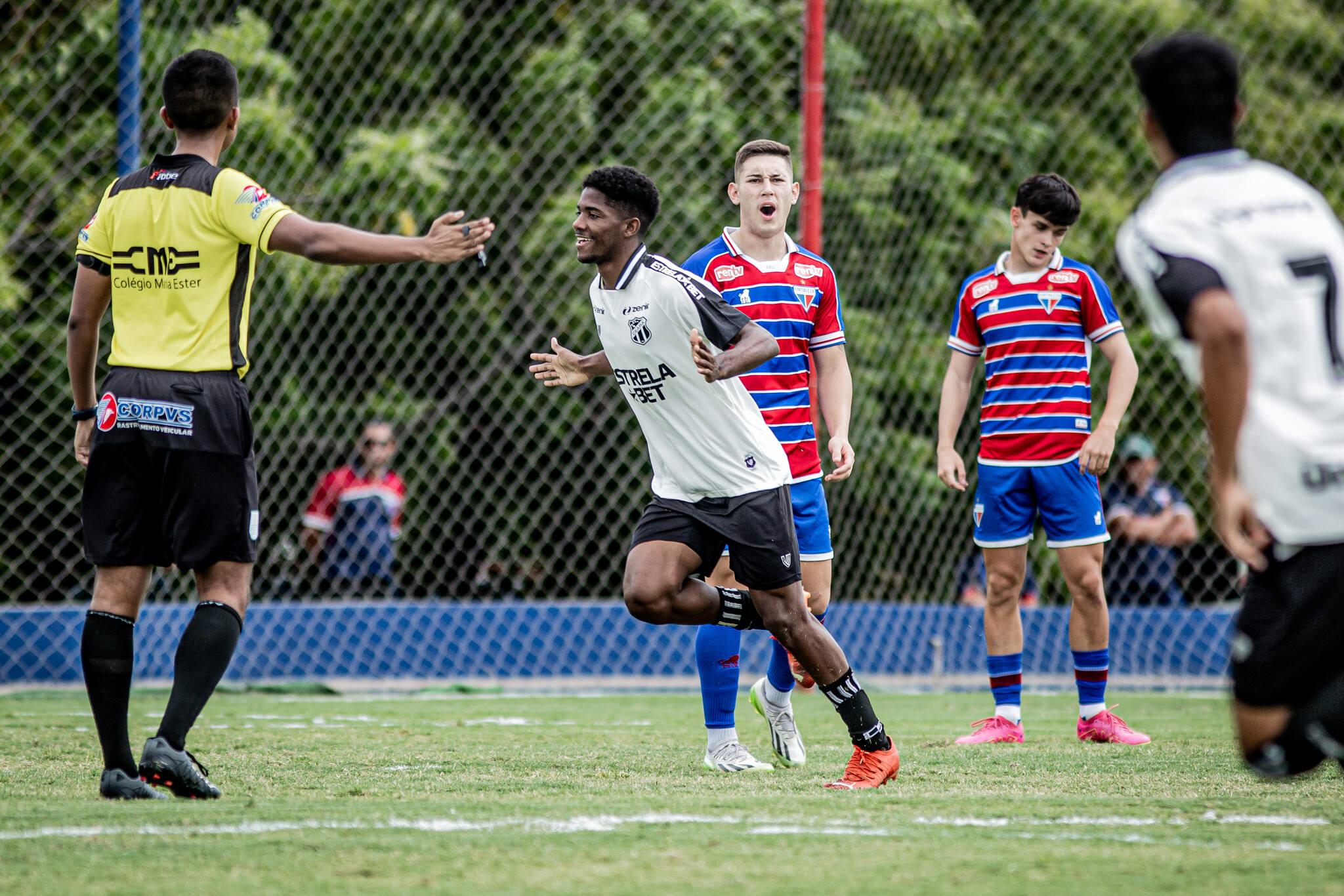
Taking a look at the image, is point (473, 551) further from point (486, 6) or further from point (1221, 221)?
point (1221, 221)

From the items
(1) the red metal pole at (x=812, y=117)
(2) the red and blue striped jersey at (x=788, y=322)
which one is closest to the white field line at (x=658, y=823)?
(2) the red and blue striped jersey at (x=788, y=322)

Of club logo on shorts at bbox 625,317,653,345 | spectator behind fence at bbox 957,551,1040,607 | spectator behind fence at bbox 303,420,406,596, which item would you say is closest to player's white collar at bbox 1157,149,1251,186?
club logo on shorts at bbox 625,317,653,345

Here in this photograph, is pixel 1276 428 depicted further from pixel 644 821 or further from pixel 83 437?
pixel 83 437

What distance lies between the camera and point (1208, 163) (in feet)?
10.6

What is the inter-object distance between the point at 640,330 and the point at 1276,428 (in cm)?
238

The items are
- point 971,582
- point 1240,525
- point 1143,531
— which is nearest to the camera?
point 1240,525

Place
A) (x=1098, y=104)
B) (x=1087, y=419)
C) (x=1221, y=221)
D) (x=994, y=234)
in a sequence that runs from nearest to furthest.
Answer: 1. (x=1221, y=221)
2. (x=1087, y=419)
3. (x=994, y=234)
4. (x=1098, y=104)

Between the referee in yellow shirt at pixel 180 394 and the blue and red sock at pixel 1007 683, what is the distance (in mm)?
3432

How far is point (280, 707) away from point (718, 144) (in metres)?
5.70

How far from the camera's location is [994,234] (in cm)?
1245

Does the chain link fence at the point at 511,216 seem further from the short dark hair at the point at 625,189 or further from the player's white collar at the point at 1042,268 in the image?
the short dark hair at the point at 625,189

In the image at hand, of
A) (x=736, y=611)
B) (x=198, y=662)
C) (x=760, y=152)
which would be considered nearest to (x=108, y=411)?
(x=198, y=662)

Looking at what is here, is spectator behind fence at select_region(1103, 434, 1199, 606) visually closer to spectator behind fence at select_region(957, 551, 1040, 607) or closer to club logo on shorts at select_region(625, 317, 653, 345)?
spectator behind fence at select_region(957, 551, 1040, 607)

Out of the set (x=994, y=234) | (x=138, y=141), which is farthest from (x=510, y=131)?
(x=994, y=234)
